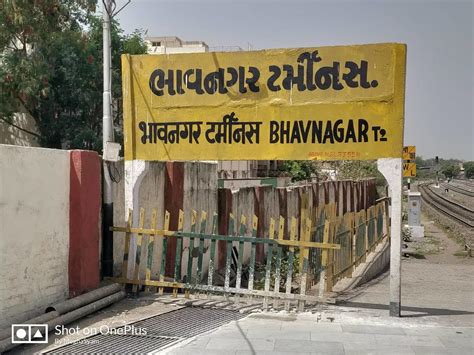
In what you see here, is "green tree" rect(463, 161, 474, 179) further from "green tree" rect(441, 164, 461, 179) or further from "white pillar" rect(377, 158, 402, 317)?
"white pillar" rect(377, 158, 402, 317)

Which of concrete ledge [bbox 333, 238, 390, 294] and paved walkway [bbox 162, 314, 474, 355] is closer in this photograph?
paved walkway [bbox 162, 314, 474, 355]

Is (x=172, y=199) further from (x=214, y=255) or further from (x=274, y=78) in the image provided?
(x=274, y=78)

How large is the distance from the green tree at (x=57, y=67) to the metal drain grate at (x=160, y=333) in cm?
991

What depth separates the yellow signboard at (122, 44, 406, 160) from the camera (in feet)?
22.2

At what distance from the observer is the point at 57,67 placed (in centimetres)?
1594

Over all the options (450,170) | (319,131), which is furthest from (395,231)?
(450,170)

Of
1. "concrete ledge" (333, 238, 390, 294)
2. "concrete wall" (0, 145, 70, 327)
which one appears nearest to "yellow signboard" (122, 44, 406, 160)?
"concrete wall" (0, 145, 70, 327)

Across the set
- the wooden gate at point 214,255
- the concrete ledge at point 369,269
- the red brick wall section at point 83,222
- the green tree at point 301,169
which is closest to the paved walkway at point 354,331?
the wooden gate at point 214,255

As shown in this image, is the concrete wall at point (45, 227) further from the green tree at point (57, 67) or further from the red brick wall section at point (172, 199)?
the green tree at point (57, 67)

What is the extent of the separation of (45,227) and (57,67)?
11226mm

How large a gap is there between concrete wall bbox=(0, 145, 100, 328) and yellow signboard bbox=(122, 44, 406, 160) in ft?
3.98

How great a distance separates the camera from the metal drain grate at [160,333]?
17.5 ft

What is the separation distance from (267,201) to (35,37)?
26.1 feet

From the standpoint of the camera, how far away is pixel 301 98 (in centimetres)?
704
